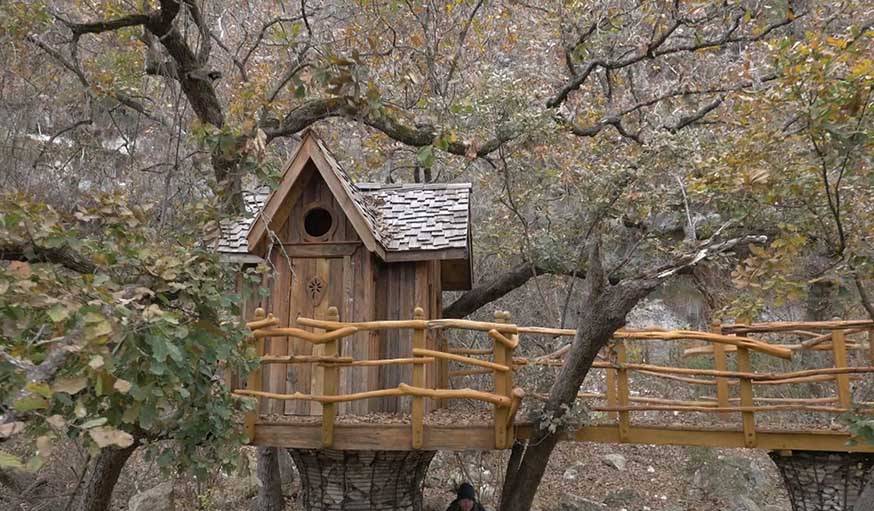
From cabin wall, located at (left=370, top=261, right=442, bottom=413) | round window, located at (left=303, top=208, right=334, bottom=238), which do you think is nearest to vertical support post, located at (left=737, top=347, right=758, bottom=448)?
cabin wall, located at (left=370, top=261, right=442, bottom=413)

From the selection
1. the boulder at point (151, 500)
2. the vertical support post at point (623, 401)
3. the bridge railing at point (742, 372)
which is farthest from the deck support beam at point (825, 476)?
the boulder at point (151, 500)

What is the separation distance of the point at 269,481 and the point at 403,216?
449 centimetres

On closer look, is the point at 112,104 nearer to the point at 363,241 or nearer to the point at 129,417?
the point at 363,241

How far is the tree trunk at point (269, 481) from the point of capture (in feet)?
30.0

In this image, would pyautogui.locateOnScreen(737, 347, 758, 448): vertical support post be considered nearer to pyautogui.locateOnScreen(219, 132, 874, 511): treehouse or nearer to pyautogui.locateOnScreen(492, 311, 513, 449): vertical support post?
pyautogui.locateOnScreen(219, 132, 874, 511): treehouse

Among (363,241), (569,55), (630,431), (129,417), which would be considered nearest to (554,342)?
(569,55)

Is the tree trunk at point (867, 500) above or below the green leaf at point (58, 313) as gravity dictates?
below

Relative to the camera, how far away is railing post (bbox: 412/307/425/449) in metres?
5.69

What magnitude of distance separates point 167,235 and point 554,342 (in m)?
10.2

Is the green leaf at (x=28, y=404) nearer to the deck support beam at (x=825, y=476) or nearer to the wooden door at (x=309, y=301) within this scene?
the wooden door at (x=309, y=301)

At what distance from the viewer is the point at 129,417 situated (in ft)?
9.76

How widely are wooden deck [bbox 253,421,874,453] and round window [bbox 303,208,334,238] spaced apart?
88.7 inches

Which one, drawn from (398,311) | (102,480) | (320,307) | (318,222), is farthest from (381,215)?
(102,480)

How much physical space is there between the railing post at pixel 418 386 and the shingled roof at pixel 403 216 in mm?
1335
